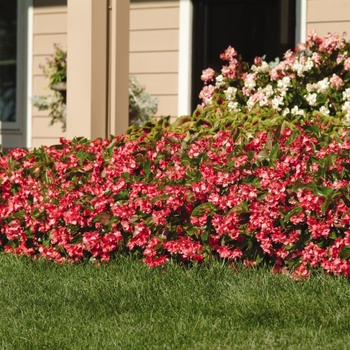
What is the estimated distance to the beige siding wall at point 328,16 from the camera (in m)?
7.77

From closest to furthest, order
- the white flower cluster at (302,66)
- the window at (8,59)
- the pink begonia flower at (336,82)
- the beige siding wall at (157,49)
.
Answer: the pink begonia flower at (336,82) < the white flower cluster at (302,66) < the beige siding wall at (157,49) < the window at (8,59)

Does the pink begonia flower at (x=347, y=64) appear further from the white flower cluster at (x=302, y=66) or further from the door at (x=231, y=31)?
the door at (x=231, y=31)

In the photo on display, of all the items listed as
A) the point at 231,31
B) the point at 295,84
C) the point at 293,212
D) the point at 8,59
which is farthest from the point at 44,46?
the point at 293,212

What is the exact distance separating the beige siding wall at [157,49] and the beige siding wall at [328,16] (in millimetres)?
1500

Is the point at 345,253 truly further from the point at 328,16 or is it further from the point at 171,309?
the point at 328,16

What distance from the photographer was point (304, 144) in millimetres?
4980

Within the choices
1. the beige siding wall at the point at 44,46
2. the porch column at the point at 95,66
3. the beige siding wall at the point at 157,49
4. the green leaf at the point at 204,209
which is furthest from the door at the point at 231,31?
the green leaf at the point at 204,209

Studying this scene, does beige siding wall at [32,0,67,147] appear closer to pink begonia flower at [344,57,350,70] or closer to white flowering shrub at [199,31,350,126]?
white flowering shrub at [199,31,350,126]

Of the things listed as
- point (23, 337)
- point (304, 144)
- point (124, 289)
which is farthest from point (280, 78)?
point (23, 337)

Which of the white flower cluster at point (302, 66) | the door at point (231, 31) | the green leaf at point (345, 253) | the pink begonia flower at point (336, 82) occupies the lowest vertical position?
the green leaf at point (345, 253)

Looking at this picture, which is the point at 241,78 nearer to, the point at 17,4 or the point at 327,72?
the point at 327,72

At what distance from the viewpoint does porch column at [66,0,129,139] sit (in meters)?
6.03

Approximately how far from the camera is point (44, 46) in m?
9.39

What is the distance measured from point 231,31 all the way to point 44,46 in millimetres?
2272
